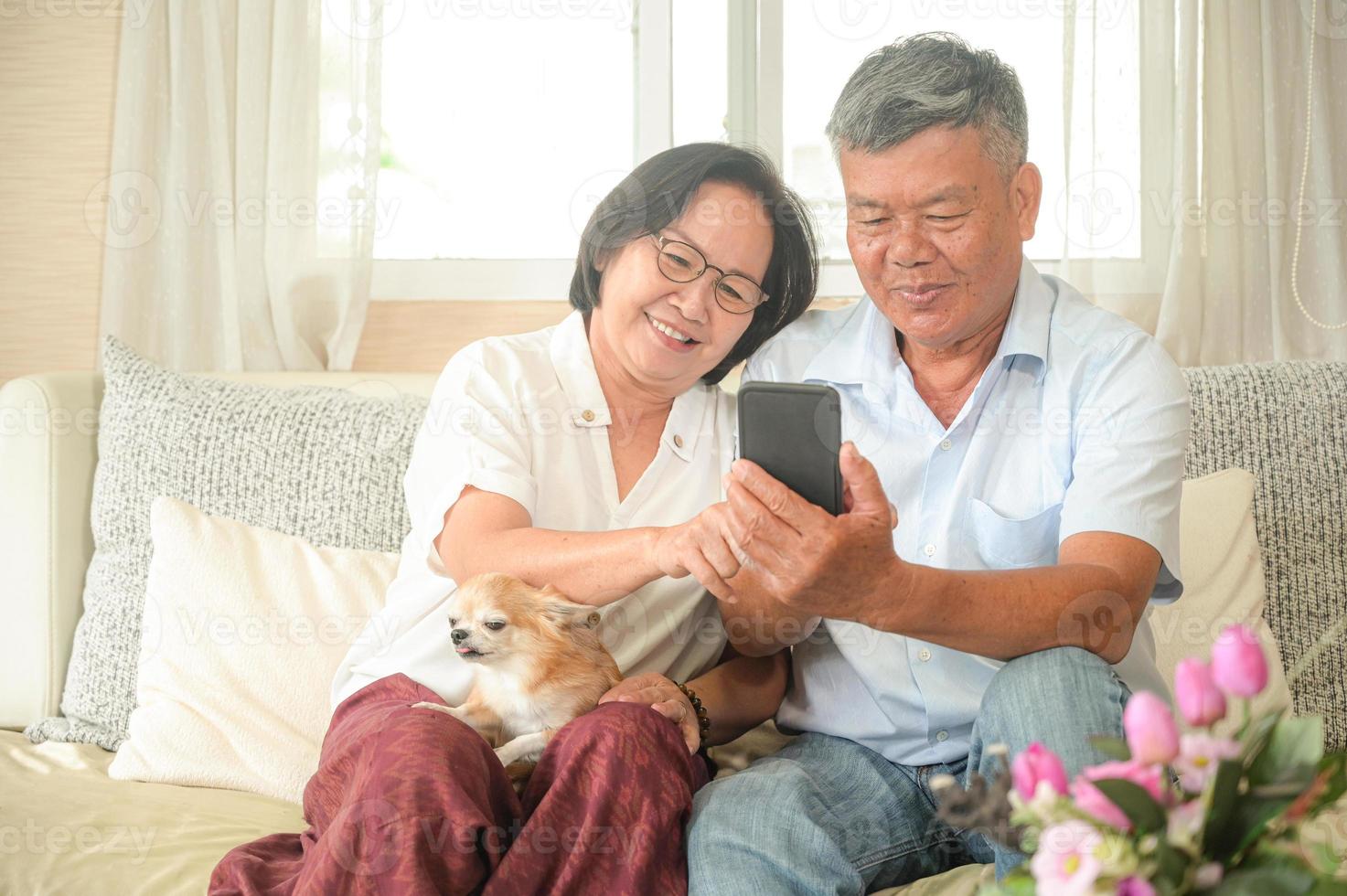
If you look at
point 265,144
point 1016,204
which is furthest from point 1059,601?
point 265,144

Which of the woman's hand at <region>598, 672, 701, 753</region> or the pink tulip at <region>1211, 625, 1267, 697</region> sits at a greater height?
the pink tulip at <region>1211, 625, 1267, 697</region>

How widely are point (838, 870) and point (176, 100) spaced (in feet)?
6.94

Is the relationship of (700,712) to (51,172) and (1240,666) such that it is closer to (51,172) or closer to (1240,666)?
(1240,666)

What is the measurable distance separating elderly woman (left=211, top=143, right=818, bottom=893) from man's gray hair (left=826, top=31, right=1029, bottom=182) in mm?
173

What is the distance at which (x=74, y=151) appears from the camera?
253cm

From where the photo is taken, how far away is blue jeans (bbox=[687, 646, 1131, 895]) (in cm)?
107

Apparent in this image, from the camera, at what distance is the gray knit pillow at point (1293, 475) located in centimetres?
171

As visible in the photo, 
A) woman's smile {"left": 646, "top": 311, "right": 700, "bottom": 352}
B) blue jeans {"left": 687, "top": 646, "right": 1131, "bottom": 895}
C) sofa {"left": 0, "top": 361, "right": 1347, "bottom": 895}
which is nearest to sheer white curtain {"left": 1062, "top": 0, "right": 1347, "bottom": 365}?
sofa {"left": 0, "top": 361, "right": 1347, "bottom": 895}

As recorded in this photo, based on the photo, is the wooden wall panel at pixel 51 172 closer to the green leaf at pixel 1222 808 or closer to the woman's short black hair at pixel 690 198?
the woman's short black hair at pixel 690 198

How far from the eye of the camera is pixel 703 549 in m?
1.19

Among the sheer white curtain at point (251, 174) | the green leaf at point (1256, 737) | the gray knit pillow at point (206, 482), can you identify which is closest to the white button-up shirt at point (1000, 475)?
the green leaf at point (1256, 737)

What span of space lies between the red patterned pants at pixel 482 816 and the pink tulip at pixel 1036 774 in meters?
0.51

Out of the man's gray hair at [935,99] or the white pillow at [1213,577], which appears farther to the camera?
the white pillow at [1213,577]

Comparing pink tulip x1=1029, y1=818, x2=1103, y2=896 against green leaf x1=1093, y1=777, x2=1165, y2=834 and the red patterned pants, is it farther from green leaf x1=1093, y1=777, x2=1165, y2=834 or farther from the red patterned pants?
the red patterned pants
